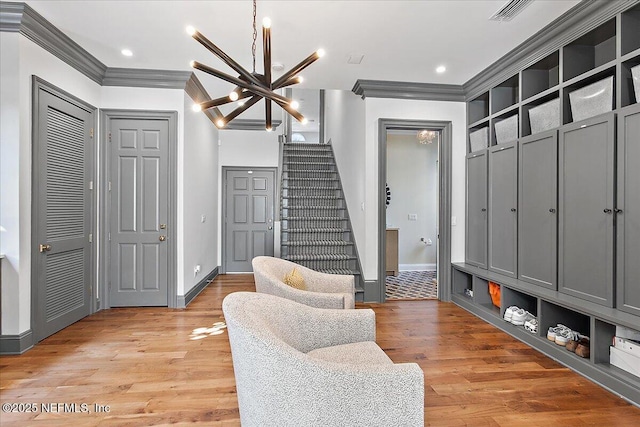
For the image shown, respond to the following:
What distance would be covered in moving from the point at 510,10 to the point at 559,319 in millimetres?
2733

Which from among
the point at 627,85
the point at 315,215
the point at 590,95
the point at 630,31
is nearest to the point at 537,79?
the point at 590,95

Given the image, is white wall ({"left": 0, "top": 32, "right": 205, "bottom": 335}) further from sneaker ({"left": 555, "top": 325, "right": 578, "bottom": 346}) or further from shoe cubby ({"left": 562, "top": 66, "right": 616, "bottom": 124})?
shoe cubby ({"left": 562, "top": 66, "right": 616, "bottom": 124})

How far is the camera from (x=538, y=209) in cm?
346

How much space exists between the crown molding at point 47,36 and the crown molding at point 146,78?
12cm

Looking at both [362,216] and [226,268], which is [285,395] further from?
[226,268]

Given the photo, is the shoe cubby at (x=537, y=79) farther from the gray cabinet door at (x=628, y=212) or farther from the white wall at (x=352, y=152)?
the white wall at (x=352, y=152)

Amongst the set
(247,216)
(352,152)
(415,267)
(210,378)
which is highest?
(352,152)

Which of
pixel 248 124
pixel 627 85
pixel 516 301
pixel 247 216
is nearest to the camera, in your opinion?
pixel 627 85

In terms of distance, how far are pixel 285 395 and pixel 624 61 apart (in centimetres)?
328

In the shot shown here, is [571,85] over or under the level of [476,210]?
over

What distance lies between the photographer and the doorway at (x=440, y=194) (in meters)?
4.74

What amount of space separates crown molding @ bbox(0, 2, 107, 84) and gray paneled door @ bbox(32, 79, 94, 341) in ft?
1.32

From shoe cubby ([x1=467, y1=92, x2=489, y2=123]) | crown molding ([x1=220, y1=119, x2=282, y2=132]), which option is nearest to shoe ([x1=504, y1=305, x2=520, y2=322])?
shoe cubby ([x1=467, y1=92, x2=489, y2=123])

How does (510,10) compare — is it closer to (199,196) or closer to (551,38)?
(551,38)
